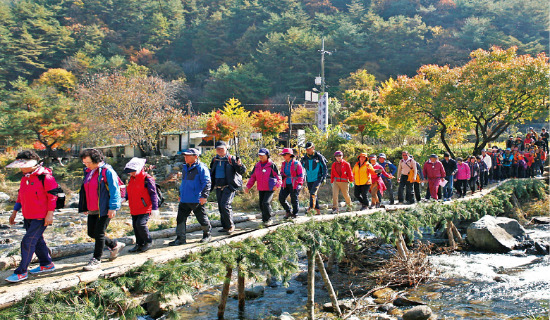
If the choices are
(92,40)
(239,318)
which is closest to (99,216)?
(239,318)

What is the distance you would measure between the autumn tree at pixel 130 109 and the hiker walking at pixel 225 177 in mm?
27218

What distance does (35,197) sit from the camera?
5355 mm

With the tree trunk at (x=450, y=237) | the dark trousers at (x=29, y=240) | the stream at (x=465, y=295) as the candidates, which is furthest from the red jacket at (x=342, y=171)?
the dark trousers at (x=29, y=240)

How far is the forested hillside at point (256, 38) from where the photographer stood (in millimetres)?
54000

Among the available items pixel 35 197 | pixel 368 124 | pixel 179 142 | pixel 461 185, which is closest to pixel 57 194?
pixel 35 197

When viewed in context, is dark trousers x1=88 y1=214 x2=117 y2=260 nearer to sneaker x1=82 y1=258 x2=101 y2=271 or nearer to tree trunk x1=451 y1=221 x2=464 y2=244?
sneaker x1=82 y1=258 x2=101 y2=271

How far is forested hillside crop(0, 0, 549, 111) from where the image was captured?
177 ft

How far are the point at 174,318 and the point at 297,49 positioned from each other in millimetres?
54329

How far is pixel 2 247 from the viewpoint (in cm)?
1241

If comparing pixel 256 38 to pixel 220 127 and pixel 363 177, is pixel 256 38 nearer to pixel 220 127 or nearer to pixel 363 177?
pixel 220 127

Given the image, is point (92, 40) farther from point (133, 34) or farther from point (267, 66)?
point (267, 66)

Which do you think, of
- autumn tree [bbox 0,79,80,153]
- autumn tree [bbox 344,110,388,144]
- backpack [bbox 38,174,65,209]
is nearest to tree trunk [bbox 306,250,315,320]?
backpack [bbox 38,174,65,209]

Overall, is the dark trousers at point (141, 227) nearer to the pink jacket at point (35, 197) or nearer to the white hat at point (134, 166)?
the white hat at point (134, 166)

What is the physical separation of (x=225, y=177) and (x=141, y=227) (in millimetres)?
1808
